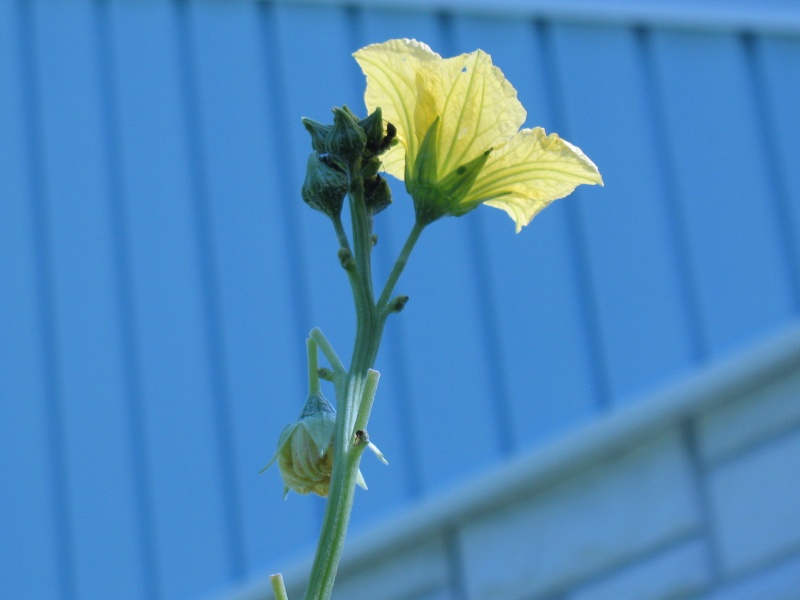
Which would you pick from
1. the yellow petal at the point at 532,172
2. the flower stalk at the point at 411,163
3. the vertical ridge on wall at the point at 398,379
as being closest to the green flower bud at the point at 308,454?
the flower stalk at the point at 411,163

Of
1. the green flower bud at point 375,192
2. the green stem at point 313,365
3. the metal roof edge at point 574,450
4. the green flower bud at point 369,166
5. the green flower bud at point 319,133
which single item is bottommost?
the green stem at point 313,365

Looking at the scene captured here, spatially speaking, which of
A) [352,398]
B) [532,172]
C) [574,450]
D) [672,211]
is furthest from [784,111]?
[352,398]

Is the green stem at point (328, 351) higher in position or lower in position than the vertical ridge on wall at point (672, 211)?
lower

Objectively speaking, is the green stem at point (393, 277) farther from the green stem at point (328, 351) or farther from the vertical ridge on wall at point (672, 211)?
the vertical ridge on wall at point (672, 211)

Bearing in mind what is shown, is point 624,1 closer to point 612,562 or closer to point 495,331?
point 495,331

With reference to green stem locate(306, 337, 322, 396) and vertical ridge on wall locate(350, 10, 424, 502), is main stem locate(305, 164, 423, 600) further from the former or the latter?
vertical ridge on wall locate(350, 10, 424, 502)

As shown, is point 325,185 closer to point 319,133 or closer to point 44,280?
point 319,133
